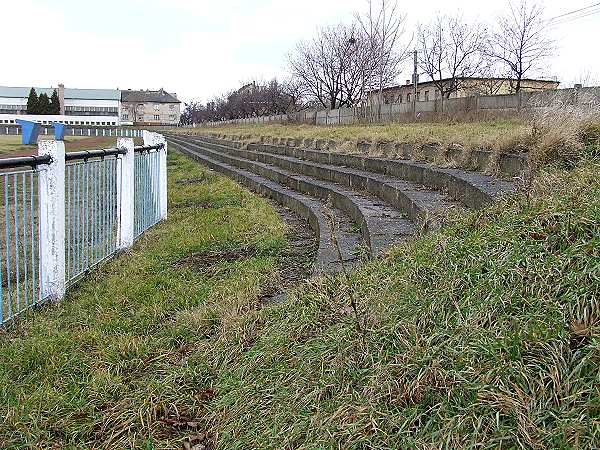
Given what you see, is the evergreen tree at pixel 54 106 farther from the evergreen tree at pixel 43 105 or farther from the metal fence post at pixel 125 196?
the metal fence post at pixel 125 196

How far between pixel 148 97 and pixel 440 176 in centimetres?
11965

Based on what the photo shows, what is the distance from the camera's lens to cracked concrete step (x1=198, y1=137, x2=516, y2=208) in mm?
4508

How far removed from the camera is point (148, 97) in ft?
388

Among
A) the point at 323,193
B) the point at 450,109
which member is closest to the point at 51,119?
the point at 450,109

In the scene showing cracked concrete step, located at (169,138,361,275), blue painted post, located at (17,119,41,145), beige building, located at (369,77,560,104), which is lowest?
cracked concrete step, located at (169,138,361,275)

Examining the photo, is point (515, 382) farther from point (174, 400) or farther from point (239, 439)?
point (174, 400)

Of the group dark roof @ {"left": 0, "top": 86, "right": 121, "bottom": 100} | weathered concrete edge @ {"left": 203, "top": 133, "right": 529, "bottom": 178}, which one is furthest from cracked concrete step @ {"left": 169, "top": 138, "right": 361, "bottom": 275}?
dark roof @ {"left": 0, "top": 86, "right": 121, "bottom": 100}

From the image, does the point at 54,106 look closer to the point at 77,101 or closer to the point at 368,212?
the point at 77,101

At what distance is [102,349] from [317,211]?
3761 millimetres

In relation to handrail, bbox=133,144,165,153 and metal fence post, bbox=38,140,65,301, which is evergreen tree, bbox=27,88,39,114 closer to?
handrail, bbox=133,144,165,153

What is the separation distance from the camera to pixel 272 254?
5027mm

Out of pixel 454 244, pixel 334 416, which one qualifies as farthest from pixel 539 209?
pixel 334 416

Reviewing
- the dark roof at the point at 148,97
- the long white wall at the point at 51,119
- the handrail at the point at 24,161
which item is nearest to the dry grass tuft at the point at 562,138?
the handrail at the point at 24,161

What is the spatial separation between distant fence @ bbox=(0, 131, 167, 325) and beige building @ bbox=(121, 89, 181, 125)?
111 m
